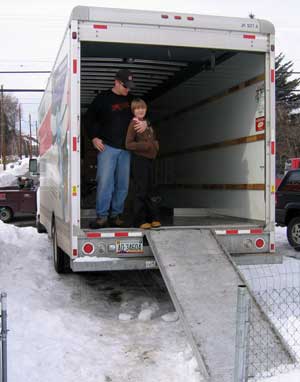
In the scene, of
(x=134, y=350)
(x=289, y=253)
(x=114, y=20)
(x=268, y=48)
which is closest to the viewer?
(x=134, y=350)

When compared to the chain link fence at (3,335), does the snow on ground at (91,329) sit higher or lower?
lower

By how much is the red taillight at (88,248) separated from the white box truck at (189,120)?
0.04ft

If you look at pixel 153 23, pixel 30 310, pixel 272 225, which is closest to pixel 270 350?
pixel 272 225

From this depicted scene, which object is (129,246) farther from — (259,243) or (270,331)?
(270,331)

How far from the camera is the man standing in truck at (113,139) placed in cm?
657

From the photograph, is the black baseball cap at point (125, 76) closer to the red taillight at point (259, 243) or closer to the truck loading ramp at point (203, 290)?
the truck loading ramp at point (203, 290)

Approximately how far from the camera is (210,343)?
14.6ft

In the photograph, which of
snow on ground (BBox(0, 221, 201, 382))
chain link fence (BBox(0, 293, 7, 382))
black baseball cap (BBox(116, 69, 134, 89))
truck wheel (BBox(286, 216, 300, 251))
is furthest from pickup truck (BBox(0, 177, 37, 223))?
chain link fence (BBox(0, 293, 7, 382))

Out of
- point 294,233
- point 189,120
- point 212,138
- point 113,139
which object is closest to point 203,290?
point 113,139

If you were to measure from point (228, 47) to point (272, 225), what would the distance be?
7.01 ft

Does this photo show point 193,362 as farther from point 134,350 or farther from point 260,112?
point 260,112

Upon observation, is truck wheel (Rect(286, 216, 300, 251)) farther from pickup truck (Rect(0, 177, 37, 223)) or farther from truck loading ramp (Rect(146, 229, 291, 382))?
pickup truck (Rect(0, 177, 37, 223))

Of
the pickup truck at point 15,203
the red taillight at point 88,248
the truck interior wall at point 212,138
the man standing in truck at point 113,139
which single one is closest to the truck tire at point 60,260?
the truck interior wall at point 212,138

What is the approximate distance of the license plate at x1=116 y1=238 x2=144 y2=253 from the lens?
5898 millimetres
